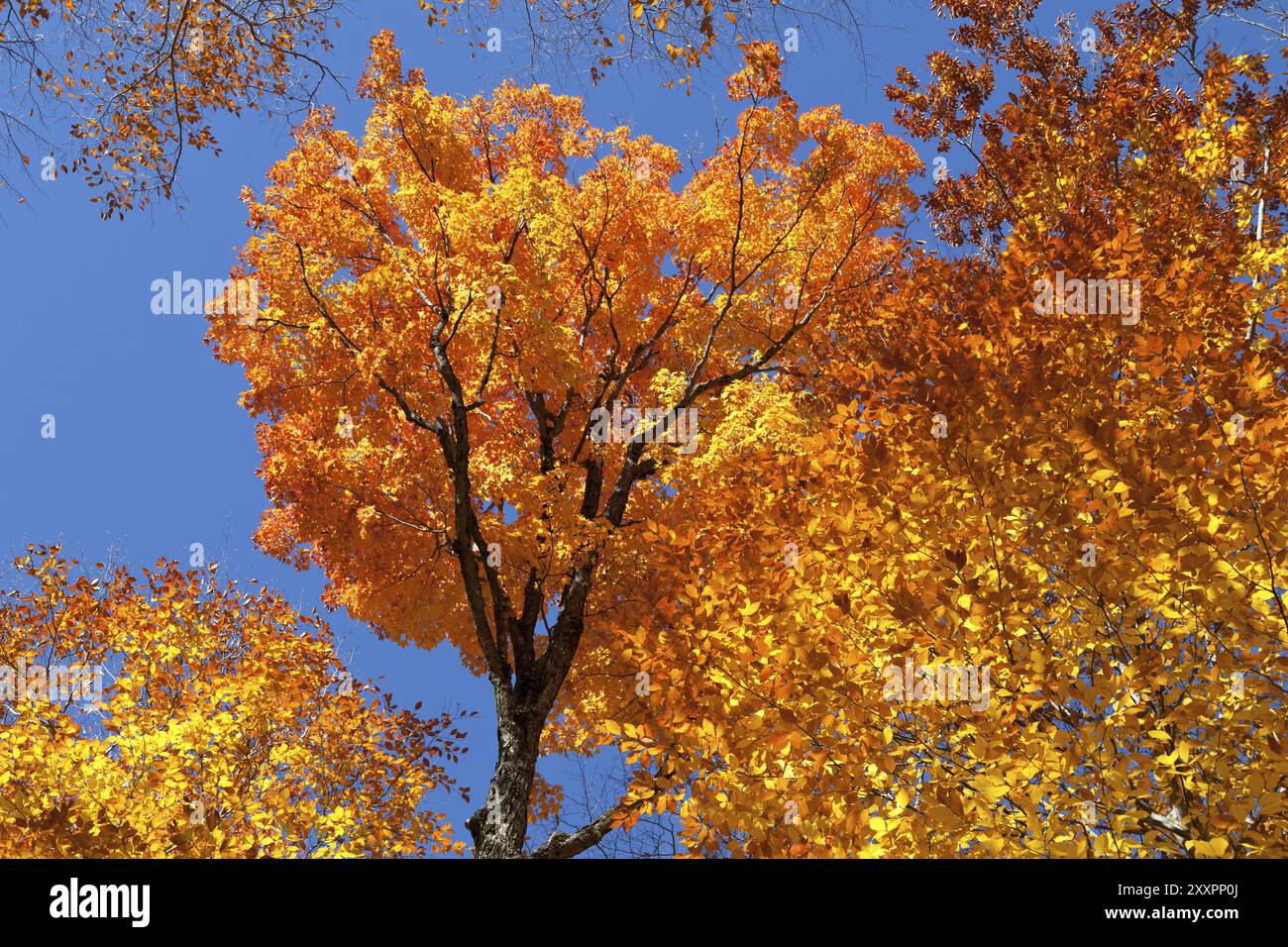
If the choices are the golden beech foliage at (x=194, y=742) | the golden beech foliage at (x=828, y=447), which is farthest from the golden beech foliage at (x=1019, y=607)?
the golden beech foliage at (x=194, y=742)

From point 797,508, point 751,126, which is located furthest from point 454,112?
point 797,508

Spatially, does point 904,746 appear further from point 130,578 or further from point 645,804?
point 130,578

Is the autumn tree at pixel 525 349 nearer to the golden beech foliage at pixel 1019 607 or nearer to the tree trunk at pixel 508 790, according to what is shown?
the tree trunk at pixel 508 790

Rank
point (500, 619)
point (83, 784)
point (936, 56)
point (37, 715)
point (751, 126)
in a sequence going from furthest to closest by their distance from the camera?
point (936, 56) → point (751, 126) → point (500, 619) → point (37, 715) → point (83, 784)

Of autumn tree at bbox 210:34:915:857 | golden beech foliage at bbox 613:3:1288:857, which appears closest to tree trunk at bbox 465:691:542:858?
autumn tree at bbox 210:34:915:857

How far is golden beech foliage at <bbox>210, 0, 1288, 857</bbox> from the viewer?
4.96 m

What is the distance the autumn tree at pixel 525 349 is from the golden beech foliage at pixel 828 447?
0.06m

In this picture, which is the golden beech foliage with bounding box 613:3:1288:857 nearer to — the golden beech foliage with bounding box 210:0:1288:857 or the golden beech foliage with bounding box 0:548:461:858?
the golden beech foliage with bounding box 210:0:1288:857

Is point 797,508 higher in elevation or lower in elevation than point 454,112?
lower

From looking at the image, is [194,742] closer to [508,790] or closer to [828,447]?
[508,790]

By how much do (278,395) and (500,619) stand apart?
5076 mm

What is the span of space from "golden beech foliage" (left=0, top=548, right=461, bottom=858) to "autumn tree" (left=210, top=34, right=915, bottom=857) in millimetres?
1426

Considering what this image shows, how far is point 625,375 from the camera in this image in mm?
13438

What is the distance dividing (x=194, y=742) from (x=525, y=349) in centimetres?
576
